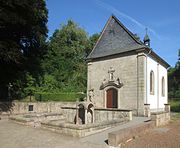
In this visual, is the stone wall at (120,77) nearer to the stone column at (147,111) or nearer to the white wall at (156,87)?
the stone column at (147,111)

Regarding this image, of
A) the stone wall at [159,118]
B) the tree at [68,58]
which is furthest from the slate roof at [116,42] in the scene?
the tree at [68,58]

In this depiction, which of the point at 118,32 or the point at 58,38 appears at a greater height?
the point at 58,38

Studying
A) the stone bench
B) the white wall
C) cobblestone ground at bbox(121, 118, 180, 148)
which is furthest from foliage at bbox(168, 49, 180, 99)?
cobblestone ground at bbox(121, 118, 180, 148)

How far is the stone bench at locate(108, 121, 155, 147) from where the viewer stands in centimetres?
884

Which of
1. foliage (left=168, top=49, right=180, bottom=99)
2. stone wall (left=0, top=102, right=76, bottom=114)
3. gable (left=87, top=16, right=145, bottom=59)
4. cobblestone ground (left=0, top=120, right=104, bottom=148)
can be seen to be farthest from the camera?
foliage (left=168, top=49, right=180, bottom=99)

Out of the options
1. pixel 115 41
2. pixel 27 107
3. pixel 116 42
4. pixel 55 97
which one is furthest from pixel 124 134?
pixel 55 97

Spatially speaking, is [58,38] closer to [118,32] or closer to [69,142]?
[118,32]

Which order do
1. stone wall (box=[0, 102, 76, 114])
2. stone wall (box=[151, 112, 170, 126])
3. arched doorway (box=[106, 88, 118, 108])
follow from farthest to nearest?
arched doorway (box=[106, 88, 118, 108]) < stone wall (box=[0, 102, 76, 114]) < stone wall (box=[151, 112, 170, 126])

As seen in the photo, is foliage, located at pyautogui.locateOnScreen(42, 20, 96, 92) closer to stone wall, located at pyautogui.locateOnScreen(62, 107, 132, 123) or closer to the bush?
the bush

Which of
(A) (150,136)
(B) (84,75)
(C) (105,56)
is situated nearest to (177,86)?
(B) (84,75)

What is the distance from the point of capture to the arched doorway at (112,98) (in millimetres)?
22295

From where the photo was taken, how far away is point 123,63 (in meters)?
21.7

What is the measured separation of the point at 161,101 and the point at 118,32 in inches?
353

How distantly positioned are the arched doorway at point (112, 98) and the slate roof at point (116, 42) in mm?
3865
